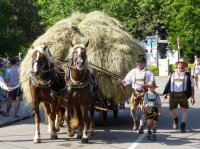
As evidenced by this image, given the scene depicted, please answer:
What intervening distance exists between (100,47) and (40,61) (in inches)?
96.5

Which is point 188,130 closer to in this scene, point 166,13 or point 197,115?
point 197,115

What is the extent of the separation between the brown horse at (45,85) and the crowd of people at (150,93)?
1755 mm

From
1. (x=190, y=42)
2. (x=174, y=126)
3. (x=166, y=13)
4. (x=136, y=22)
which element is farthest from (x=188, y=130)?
(x=136, y=22)

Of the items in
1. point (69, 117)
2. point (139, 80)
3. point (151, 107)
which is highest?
point (139, 80)

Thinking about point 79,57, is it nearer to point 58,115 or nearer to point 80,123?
point 80,123

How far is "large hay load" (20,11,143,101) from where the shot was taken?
1279cm

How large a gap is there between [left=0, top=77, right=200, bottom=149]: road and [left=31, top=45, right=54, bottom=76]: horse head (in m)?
1.67

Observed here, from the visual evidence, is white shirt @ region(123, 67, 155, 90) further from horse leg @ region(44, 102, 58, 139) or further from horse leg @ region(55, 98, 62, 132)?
horse leg @ region(44, 102, 58, 139)

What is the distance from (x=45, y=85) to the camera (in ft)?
36.7

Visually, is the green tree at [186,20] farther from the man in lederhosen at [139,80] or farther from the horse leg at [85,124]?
the horse leg at [85,124]

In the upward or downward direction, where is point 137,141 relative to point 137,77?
downward

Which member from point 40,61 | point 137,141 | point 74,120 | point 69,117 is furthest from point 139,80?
point 40,61

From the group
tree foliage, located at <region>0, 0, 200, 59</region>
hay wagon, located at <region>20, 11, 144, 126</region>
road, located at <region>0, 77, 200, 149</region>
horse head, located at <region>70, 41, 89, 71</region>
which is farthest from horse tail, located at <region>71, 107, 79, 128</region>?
tree foliage, located at <region>0, 0, 200, 59</region>

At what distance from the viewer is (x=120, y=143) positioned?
11055mm
